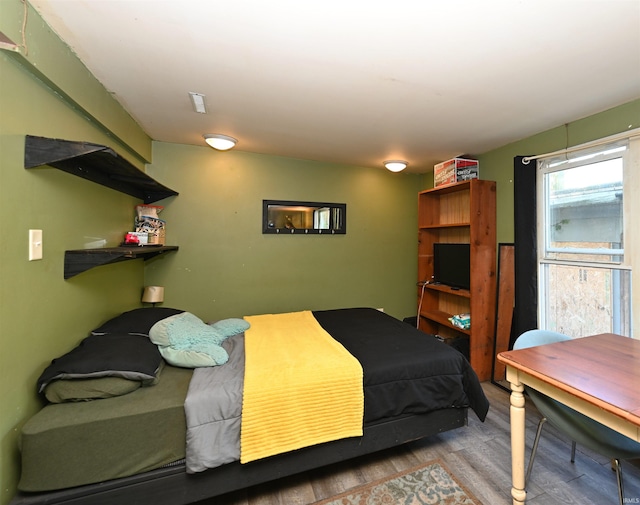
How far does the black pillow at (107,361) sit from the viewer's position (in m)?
1.30

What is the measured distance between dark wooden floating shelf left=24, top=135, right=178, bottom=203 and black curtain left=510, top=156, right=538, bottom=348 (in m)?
3.11

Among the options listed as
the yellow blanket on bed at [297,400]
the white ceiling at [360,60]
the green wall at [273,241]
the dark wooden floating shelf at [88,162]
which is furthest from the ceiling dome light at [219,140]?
the yellow blanket on bed at [297,400]

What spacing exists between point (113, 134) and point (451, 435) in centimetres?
332

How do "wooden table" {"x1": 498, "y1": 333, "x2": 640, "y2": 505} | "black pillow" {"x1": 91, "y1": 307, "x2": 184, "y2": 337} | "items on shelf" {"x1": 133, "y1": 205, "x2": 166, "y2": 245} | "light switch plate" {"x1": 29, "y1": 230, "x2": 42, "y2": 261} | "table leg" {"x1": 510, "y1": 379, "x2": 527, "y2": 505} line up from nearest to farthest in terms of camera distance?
"wooden table" {"x1": 498, "y1": 333, "x2": 640, "y2": 505} → "light switch plate" {"x1": 29, "y1": 230, "x2": 42, "y2": 261} → "table leg" {"x1": 510, "y1": 379, "x2": 527, "y2": 505} → "black pillow" {"x1": 91, "y1": 307, "x2": 184, "y2": 337} → "items on shelf" {"x1": 133, "y1": 205, "x2": 166, "y2": 245}

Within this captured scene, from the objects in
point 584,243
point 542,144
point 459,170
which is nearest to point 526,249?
point 584,243

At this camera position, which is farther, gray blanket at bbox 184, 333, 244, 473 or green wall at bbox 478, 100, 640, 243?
green wall at bbox 478, 100, 640, 243

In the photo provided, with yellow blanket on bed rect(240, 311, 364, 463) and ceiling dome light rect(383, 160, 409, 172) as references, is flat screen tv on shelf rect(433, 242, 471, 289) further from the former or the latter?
yellow blanket on bed rect(240, 311, 364, 463)

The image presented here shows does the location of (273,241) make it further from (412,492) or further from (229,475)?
(412,492)

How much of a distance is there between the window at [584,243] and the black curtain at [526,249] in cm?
11

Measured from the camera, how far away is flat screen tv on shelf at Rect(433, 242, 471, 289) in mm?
3078

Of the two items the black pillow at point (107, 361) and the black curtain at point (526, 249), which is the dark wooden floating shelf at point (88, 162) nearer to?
the black pillow at point (107, 361)

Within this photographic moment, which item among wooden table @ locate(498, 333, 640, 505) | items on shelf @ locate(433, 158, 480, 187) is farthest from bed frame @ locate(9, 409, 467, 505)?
items on shelf @ locate(433, 158, 480, 187)

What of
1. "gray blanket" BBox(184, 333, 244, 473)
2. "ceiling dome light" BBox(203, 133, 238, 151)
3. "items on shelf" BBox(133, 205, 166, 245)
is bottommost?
"gray blanket" BBox(184, 333, 244, 473)

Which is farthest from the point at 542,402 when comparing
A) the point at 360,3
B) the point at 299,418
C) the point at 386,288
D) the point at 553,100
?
the point at 386,288
